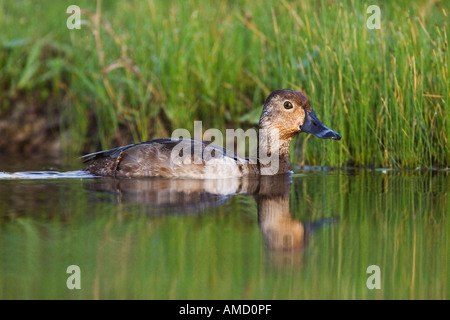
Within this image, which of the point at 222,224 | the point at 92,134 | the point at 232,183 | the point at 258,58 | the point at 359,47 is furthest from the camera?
the point at 92,134

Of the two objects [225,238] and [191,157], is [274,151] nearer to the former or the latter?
[191,157]

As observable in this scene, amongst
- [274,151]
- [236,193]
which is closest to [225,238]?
[236,193]

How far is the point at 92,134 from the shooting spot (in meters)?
9.62

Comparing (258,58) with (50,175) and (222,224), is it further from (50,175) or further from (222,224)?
(222,224)

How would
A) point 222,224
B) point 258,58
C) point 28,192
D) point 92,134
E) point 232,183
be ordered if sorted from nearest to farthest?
point 222,224
point 28,192
point 232,183
point 258,58
point 92,134

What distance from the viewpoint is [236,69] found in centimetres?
892

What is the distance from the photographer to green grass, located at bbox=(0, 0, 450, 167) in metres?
7.42

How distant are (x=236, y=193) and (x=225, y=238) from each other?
1682mm

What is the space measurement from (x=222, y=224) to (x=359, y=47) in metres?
3.25

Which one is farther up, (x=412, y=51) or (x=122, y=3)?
(x=122, y=3)

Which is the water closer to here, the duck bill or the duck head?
the duck bill

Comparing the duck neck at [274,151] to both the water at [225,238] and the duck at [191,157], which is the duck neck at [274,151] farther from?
the water at [225,238]

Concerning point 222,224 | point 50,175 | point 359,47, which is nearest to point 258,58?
point 359,47

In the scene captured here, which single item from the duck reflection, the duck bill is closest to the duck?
the duck bill
